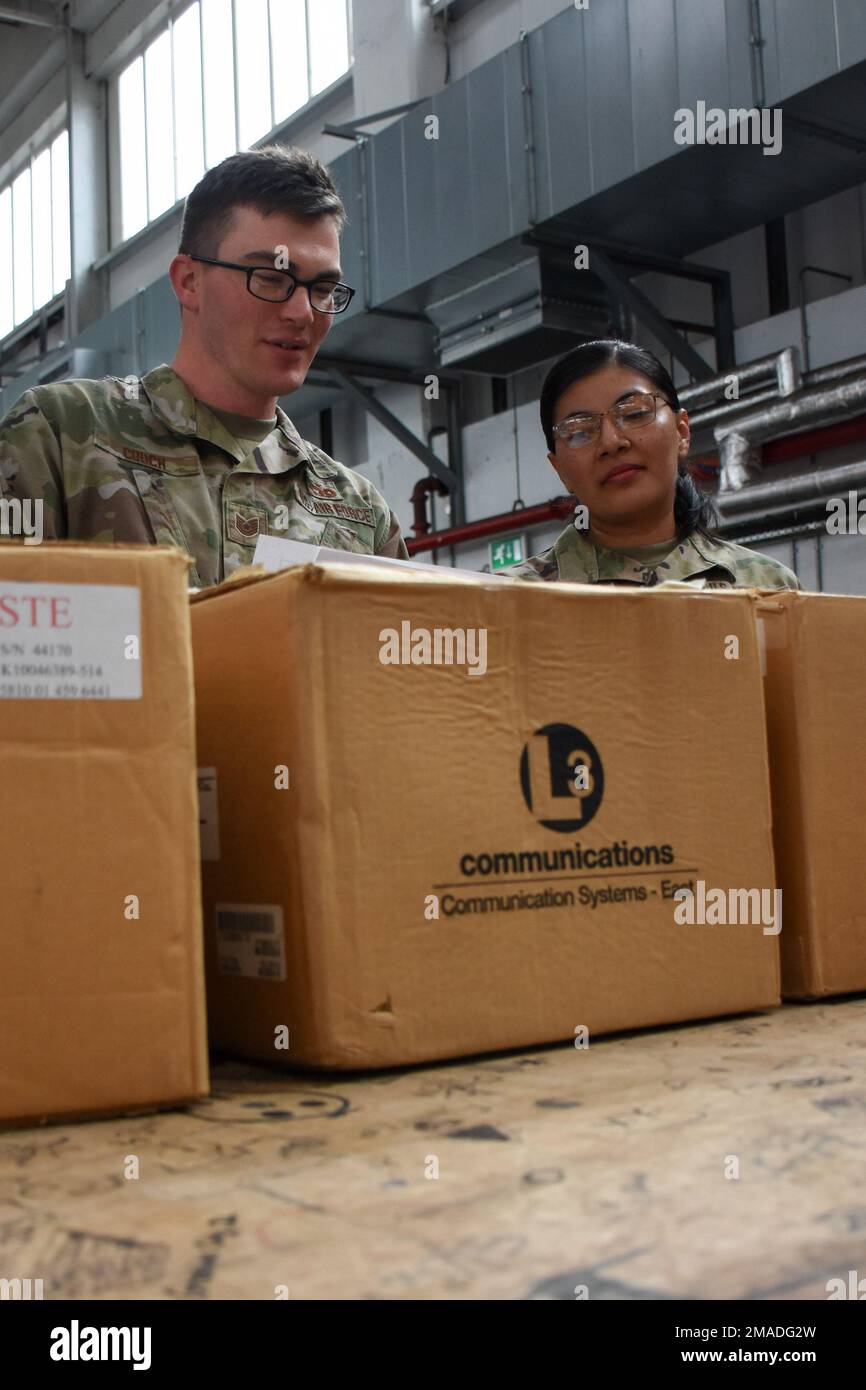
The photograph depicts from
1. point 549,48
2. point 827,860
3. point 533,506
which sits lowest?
point 827,860

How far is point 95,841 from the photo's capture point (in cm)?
65

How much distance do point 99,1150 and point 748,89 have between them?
3.20 metres

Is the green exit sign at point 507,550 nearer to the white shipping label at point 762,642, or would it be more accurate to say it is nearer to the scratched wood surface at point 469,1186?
the white shipping label at point 762,642

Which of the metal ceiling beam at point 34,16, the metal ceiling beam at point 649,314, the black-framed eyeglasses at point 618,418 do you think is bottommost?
the black-framed eyeglasses at point 618,418

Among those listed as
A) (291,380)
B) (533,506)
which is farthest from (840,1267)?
(533,506)

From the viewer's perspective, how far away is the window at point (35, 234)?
314 inches

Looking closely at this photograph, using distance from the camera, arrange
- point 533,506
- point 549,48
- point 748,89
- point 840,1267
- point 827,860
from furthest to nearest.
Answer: point 533,506, point 549,48, point 748,89, point 827,860, point 840,1267

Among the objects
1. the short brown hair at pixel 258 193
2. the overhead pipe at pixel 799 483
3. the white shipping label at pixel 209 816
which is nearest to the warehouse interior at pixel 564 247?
the overhead pipe at pixel 799 483

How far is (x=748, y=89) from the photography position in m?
3.16

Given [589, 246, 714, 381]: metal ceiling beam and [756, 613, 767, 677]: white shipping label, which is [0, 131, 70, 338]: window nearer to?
[589, 246, 714, 381]: metal ceiling beam

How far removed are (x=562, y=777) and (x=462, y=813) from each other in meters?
0.08

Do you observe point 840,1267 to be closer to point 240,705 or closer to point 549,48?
point 240,705

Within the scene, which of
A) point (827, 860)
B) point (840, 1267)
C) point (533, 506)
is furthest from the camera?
point (533, 506)

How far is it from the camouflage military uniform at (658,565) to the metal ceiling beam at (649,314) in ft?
8.02
